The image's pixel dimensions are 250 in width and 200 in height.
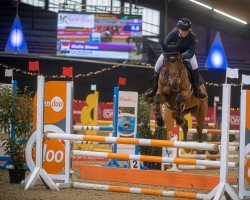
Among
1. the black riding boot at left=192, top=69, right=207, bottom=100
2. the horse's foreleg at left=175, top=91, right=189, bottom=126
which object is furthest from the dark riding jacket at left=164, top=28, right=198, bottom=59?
the horse's foreleg at left=175, top=91, right=189, bottom=126

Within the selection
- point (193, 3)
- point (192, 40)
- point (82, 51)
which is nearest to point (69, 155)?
point (192, 40)

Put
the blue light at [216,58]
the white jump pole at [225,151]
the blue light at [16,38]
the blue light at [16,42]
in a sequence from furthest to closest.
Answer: the blue light at [216,58]
the blue light at [16,38]
the blue light at [16,42]
the white jump pole at [225,151]

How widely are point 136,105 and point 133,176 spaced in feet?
7.23

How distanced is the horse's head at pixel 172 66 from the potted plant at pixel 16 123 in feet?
5.31

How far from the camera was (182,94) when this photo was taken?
7.01 metres

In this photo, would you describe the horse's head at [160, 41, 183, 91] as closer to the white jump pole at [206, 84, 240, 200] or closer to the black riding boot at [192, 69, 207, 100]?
the black riding boot at [192, 69, 207, 100]

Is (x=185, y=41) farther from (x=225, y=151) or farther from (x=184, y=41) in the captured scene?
(x=225, y=151)

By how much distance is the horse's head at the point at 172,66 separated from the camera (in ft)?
22.9

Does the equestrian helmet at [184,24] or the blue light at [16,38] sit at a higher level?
the blue light at [16,38]

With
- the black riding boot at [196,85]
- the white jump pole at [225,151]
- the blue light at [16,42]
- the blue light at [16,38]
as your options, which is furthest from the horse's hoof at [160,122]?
the blue light at [16,38]

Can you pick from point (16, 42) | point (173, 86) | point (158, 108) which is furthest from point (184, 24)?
point (16, 42)

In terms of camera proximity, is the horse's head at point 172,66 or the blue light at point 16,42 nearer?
the horse's head at point 172,66

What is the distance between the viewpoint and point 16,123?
22.2 feet

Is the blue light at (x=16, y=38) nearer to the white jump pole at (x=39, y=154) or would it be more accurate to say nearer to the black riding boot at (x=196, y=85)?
the black riding boot at (x=196, y=85)
